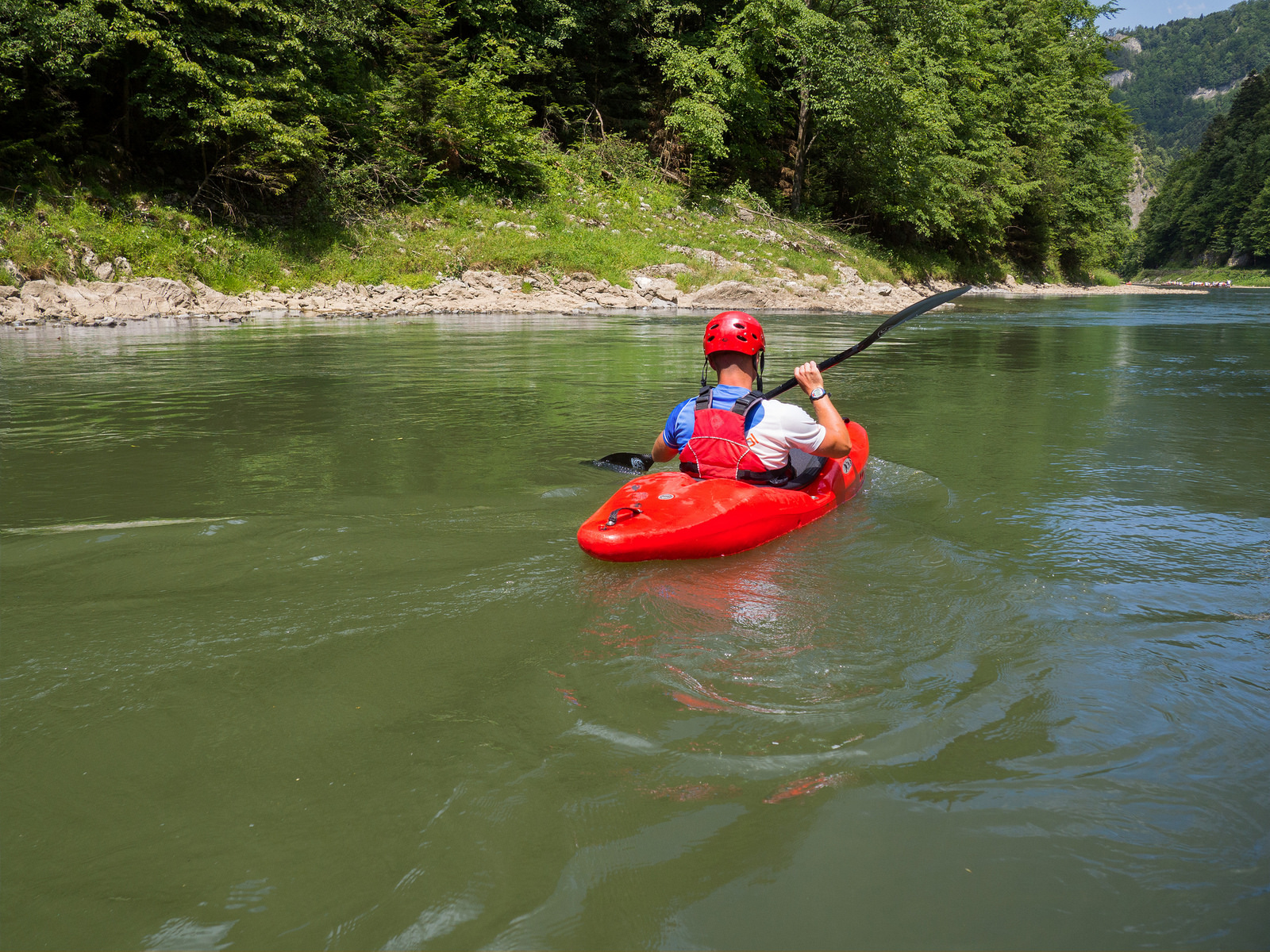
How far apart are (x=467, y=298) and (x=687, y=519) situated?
16526 millimetres

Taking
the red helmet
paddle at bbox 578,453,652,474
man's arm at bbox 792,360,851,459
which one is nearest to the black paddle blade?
paddle at bbox 578,453,652,474

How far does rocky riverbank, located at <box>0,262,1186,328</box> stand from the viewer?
1499 cm

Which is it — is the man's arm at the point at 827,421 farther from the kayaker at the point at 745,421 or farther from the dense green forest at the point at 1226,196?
the dense green forest at the point at 1226,196

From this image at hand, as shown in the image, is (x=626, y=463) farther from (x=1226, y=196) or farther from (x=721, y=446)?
(x=1226, y=196)

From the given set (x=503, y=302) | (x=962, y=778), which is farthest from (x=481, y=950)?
(x=503, y=302)

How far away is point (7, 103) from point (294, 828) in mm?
19590

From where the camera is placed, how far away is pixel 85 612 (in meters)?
3.36

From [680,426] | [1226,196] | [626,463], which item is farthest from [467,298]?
[1226,196]

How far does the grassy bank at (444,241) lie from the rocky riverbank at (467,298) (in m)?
0.36

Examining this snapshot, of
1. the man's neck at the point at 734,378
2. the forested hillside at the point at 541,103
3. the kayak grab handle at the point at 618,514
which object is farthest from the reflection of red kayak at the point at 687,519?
Answer: the forested hillside at the point at 541,103

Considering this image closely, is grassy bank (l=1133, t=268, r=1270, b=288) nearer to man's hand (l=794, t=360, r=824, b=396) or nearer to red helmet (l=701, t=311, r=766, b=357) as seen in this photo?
man's hand (l=794, t=360, r=824, b=396)

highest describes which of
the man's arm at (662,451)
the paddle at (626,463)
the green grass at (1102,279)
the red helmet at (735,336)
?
the green grass at (1102,279)

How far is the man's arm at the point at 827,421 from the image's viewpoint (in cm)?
433

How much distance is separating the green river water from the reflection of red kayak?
0.11 m
